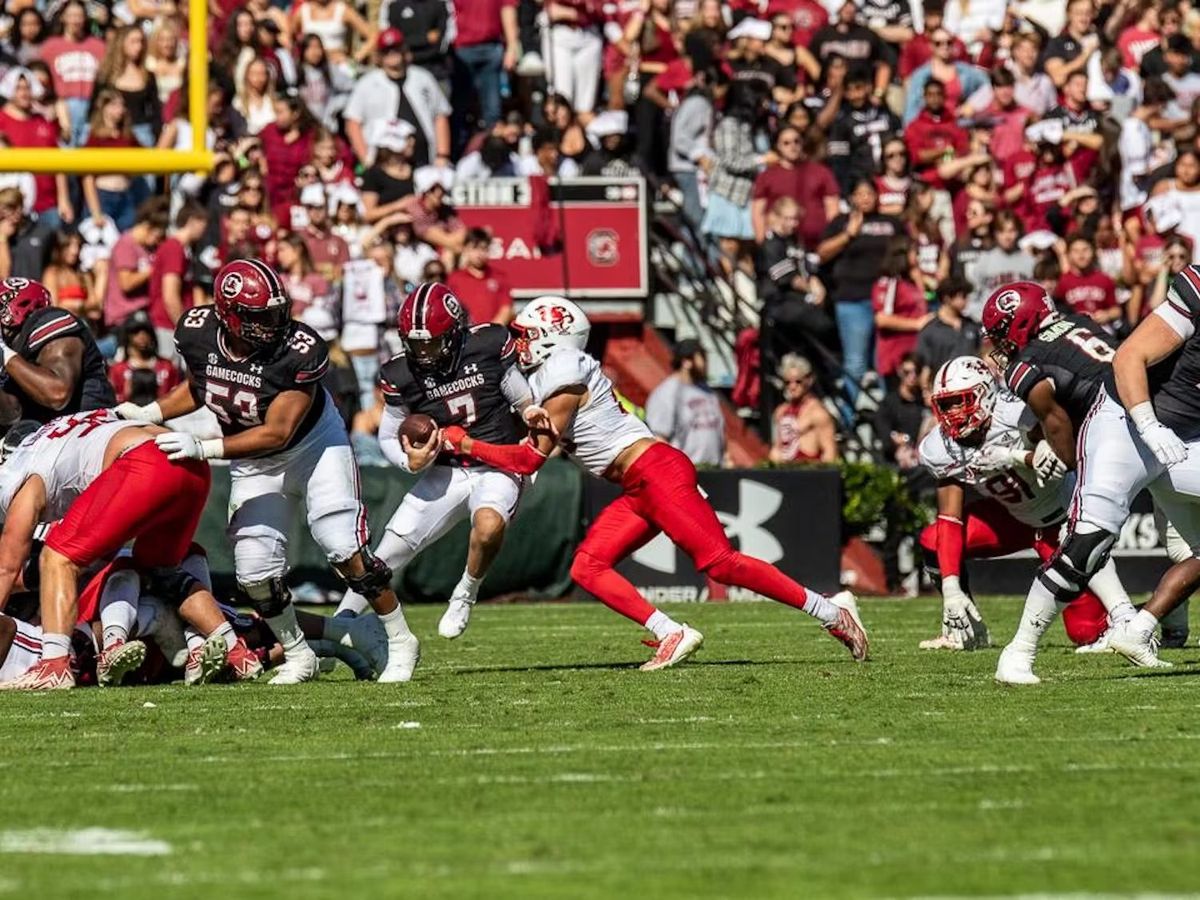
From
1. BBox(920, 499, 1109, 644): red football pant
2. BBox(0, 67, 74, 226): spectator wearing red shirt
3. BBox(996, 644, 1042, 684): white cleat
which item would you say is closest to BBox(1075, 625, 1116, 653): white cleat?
BBox(920, 499, 1109, 644): red football pant

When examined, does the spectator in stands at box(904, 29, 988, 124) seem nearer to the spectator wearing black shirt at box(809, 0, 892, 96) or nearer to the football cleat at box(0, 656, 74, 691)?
the spectator wearing black shirt at box(809, 0, 892, 96)

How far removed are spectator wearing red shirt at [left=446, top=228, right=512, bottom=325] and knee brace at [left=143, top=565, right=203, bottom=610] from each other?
23.8 ft

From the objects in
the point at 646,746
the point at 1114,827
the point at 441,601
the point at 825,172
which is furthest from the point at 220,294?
the point at 825,172

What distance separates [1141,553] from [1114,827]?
35.7 ft

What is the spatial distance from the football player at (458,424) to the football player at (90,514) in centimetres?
112

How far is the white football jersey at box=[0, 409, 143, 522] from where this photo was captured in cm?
982

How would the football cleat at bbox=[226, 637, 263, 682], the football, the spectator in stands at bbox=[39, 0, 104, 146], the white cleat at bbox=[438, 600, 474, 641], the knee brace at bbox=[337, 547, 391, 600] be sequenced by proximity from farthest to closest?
the spectator in stands at bbox=[39, 0, 104, 146] < the white cleat at bbox=[438, 600, 474, 641] < the football cleat at bbox=[226, 637, 263, 682] < the football < the knee brace at bbox=[337, 547, 391, 600]

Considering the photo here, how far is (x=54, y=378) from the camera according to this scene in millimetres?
10430

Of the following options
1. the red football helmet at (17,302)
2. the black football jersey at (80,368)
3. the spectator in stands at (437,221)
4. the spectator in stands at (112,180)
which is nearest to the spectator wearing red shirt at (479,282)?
the spectator in stands at (437,221)

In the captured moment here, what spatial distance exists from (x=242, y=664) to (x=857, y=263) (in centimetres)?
889

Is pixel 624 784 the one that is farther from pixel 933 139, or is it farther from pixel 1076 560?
pixel 933 139

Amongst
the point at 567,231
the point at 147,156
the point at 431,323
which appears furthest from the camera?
the point at 567,231

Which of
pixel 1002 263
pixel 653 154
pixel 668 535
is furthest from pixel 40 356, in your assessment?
pixel 653 154

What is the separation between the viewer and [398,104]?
18.9 metres
